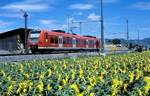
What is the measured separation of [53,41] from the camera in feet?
147

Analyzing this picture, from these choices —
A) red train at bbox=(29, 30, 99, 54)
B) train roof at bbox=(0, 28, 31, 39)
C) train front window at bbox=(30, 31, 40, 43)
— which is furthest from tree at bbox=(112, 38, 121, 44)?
train front window at bbox=(30, 31, 40, 43)

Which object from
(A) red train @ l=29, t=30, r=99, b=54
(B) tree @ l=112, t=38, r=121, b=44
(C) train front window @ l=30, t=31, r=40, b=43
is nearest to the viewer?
(A) red train @ l=29, t=30, r=99, b=54

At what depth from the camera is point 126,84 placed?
11.2m

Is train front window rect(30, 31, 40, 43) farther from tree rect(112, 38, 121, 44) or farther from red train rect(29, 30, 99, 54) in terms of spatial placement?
tree rect(112, 38, 121, 44)

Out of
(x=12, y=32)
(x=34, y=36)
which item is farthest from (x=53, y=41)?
(x=12, y=32)

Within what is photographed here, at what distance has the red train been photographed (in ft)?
140

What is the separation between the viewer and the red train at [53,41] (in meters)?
42.7

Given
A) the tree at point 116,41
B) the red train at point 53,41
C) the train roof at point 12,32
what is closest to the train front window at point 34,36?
the red train at point 53,41

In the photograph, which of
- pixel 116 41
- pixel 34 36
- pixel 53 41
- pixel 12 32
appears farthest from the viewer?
pixel 116 41

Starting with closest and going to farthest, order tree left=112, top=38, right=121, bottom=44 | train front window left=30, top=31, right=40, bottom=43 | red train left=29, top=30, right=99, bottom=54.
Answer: red train left=29, top=30, right=99, bottom=54, train front window left=30, top=31, right=40, bottom=43, tree left=112, top=38, right=121, bottom=44

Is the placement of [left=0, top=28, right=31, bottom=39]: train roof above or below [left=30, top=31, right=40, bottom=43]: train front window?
above

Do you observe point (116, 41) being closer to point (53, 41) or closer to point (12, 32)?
point (12, 32)

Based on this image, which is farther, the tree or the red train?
the tree

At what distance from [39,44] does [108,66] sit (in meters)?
23.9
